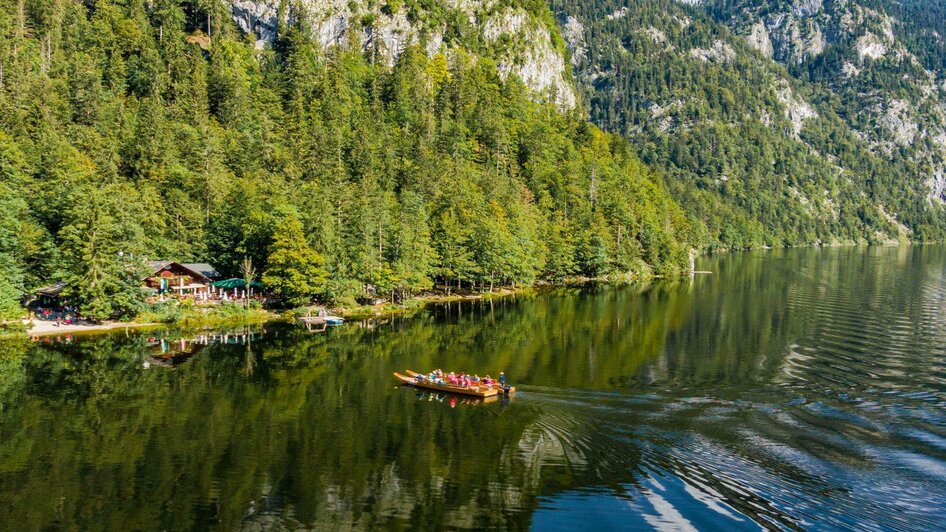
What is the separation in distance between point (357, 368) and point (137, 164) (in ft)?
202

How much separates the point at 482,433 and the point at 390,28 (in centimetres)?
15701

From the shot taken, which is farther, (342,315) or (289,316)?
(342,315)

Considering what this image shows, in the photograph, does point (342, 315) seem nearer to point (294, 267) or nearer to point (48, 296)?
point (294, 267)

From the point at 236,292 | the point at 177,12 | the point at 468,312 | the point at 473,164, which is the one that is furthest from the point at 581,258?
the point at 177,12

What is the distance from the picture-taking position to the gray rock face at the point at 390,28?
5920 inches

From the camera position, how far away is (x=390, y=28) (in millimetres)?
169125

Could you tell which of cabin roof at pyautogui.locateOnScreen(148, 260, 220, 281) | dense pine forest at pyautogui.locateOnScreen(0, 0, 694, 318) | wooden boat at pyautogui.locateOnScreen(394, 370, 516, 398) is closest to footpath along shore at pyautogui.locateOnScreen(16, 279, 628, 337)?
dense pine forest at pyautogui.locateOnScreen(0, 0, 694, 318)

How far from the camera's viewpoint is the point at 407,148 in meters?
126

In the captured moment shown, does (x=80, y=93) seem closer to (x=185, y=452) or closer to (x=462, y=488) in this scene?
(x=185, y=452)

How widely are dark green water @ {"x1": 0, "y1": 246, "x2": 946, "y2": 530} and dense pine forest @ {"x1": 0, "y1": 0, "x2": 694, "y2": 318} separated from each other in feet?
53.6

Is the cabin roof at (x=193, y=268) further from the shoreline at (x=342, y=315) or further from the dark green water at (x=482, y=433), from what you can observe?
the dark green water at (x=482, y=433)

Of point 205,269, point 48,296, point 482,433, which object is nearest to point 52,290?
point 48,296

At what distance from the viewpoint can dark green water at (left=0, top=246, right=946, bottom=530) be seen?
24.5m

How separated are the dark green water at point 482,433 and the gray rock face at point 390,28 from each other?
116 meters
